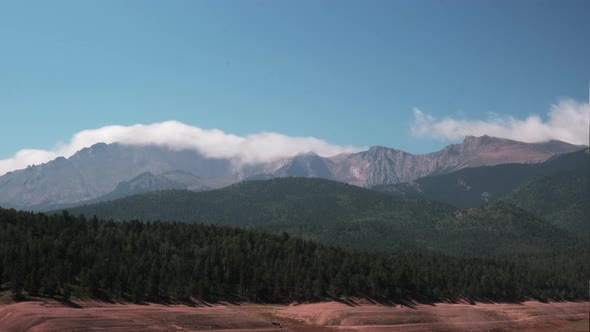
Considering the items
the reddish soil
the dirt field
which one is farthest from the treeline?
the reddish soil

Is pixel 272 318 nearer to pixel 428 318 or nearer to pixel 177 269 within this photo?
pixel 177 269

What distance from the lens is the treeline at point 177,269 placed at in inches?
5290

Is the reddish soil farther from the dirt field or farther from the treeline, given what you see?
the treeline

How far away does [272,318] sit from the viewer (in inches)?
5212

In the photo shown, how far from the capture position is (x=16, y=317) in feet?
349

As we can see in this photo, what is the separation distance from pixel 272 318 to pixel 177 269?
1248 inches

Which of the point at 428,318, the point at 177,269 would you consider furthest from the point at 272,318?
the point at 428,318

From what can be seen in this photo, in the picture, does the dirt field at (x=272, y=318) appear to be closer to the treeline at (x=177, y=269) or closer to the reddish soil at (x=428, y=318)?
the reddish soil at (x=428, y=318)

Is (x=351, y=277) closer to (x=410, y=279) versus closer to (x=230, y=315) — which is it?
(x=410, y=279)

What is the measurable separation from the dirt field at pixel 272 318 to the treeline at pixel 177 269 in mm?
7308

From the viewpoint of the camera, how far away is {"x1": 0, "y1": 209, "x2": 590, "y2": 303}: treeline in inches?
5290

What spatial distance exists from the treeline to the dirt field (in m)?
7.31

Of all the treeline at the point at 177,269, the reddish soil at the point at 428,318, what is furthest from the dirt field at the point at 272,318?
the treeline at the point at 177,269

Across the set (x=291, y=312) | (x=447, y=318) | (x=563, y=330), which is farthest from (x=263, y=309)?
(x=563, y=330)
